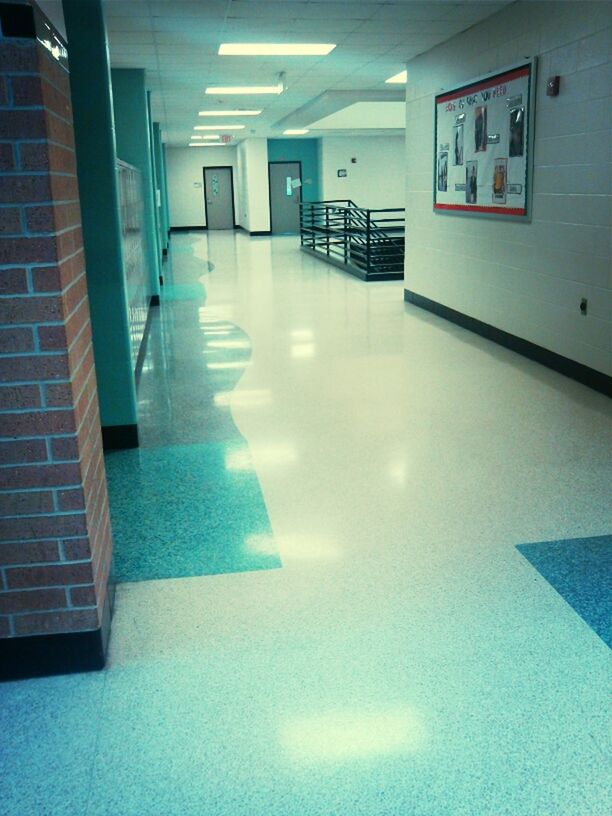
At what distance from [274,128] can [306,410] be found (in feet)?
49.7

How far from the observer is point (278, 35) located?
24.0 ft

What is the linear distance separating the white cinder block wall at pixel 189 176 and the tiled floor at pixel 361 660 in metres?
23.0

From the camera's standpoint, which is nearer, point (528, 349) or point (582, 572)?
point (582, 572)

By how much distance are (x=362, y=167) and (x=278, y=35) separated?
51.4 ft

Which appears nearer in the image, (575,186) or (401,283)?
(575,186)

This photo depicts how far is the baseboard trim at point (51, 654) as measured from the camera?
2309mm

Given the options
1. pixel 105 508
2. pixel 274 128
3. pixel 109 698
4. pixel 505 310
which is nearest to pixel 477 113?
pixel 505 310

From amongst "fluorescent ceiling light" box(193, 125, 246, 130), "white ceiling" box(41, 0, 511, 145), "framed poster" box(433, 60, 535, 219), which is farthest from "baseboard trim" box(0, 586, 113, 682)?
"fluorescent ceiling light" box(193, 125, 246, 130)

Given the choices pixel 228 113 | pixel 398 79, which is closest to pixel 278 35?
pixel 398 79

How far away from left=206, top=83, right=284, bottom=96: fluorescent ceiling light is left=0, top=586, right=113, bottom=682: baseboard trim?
9776 millimetres

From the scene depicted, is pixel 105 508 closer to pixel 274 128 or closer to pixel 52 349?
pixel 52 349

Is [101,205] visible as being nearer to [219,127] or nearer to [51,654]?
[51,654]

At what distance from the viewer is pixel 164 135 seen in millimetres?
20172

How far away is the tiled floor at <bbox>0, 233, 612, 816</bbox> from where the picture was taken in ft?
6.18
